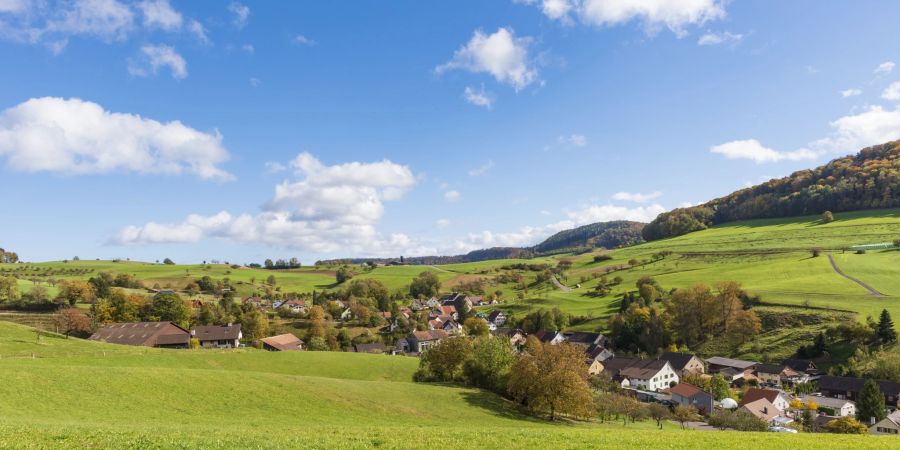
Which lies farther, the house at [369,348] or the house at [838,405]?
the house at [369,348]

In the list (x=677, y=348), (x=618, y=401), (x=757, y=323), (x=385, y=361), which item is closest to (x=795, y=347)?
(x=757, y=323)

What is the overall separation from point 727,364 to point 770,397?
22.1 m

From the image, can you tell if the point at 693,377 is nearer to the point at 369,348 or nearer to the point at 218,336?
the point at 369,348

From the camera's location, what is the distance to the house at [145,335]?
87812 millimetres

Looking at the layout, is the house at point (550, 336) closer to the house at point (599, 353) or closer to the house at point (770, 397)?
the house at point (599, 353)

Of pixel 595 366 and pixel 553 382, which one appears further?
pixel 595 366

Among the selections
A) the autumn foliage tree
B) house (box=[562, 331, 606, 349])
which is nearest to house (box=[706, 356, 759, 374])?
house (box=[562, 331, 606, 349])

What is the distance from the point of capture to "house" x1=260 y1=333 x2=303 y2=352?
3828 inches

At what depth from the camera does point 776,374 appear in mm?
83812

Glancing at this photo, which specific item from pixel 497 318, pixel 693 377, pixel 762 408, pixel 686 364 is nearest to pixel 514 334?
pixel 497 318

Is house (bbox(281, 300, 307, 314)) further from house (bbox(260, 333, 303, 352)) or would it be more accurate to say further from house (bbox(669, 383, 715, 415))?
house (bbox(669, 383, 715, 415))

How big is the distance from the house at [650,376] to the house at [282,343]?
6822 cm

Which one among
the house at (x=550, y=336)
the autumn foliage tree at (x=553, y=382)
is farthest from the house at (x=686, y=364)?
the autumn foliage tree at (x=553, y=382)

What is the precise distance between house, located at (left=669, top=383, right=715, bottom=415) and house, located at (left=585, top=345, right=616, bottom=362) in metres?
25.0
